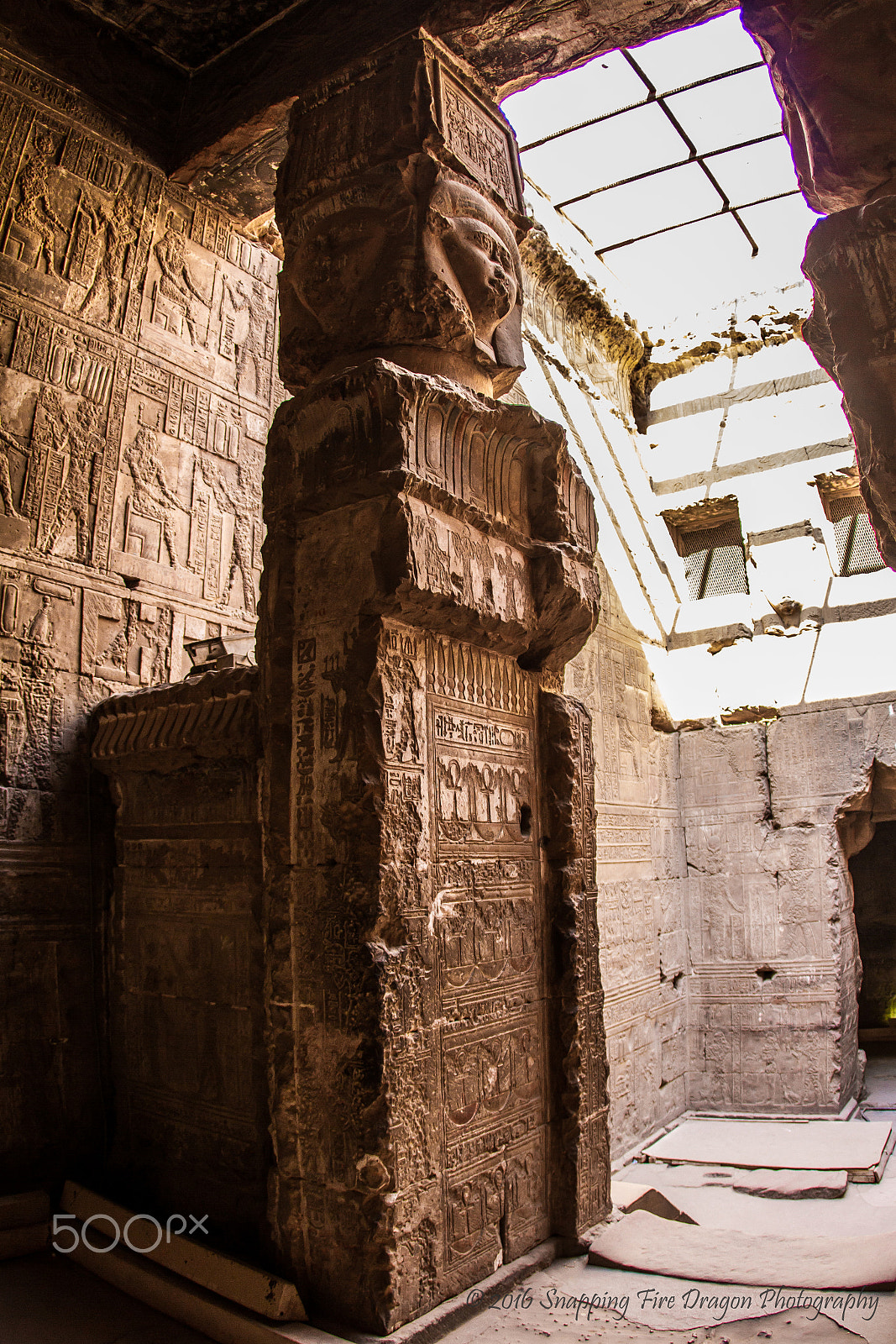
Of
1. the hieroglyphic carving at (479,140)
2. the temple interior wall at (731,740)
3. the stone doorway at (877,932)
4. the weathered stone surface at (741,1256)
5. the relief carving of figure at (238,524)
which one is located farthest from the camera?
the stone doorway at (877,932)

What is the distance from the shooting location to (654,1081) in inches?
250

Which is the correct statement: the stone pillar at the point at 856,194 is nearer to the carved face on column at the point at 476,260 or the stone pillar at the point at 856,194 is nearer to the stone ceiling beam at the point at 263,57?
the carved face on column at the point at 476,260

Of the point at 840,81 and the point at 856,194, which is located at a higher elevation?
the point at 840,81

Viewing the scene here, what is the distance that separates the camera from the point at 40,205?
423 centimetres

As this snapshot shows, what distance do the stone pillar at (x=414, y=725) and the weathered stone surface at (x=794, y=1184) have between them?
1.78 m

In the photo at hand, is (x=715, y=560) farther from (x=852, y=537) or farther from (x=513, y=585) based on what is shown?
(x=513, y=585)

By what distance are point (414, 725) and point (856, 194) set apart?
182 centimetres

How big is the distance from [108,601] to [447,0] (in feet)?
9.66

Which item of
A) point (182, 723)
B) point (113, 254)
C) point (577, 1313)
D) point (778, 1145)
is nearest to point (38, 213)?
point (113, 254)

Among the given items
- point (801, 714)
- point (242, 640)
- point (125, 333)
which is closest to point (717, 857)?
point (801, 714)

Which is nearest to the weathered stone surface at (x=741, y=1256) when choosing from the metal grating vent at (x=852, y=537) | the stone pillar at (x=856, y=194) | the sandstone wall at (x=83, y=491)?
the sandstone wall at (x=83, y=491)

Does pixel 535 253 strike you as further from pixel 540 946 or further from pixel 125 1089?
pixel 125 1089

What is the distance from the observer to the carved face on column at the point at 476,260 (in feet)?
11.2

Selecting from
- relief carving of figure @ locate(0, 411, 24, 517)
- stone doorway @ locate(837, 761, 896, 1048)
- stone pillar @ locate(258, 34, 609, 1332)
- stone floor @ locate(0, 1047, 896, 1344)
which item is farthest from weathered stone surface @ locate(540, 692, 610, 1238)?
stone doorway @ locate(837, 761, 896, 1048)
